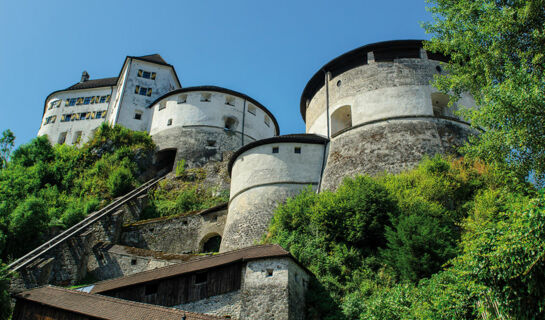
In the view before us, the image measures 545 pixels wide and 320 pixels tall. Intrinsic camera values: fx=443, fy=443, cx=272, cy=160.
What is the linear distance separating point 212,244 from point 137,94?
20299mm

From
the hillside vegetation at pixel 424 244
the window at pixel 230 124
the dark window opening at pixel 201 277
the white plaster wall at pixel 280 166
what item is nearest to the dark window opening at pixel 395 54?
the white plaster wall at pixel 280 166

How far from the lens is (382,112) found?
20453 millimetres

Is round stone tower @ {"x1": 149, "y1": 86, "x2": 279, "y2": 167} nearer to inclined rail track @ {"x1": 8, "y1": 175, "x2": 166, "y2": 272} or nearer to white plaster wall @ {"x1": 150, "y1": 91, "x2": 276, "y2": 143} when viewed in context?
white plaster wall @ {"x1": 150, "y1": 91, "x2": 276, "y2": 143}

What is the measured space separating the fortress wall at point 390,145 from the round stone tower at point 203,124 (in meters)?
12.2

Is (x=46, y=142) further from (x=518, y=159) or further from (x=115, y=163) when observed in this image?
(x=518, y=159)

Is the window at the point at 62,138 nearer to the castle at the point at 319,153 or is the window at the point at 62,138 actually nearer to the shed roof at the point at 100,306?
the castle at the point at 319,153

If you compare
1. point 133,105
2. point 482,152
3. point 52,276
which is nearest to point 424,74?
point 482,152

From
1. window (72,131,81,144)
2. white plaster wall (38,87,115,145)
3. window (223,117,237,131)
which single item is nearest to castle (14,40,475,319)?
window (223,117,237,131)

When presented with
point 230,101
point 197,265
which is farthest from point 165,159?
point 197,265

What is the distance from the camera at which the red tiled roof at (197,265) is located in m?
13.0

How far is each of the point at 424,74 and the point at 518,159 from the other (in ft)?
34.0

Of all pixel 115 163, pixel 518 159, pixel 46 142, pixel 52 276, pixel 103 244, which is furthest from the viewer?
pixel 46 142

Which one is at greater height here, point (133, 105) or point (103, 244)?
point (133, 105)

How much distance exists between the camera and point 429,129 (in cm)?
1953
